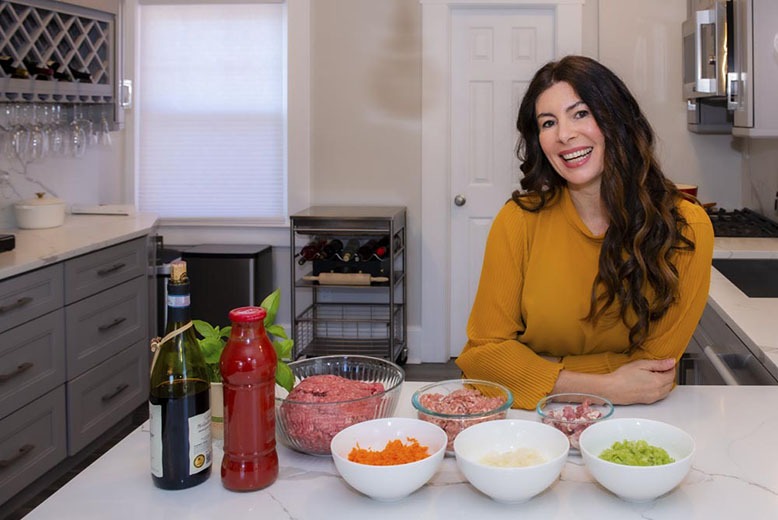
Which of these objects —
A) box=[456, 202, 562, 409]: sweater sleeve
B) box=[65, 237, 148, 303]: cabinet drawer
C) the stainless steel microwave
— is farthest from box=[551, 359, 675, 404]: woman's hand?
box=[65, 237, 148, 303]: cabinet drawer

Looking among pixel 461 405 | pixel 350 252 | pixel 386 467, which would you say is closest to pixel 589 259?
pixel 461 405

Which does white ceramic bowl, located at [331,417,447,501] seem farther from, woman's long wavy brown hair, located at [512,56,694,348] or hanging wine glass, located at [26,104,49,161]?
hanging wine glass, located at [26,104,49,161]

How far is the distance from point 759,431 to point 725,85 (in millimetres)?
2364

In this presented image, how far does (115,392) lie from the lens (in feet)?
12.5

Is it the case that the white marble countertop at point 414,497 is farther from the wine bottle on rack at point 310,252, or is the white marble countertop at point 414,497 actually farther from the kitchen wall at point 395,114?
the kitchen wall at point 395,114

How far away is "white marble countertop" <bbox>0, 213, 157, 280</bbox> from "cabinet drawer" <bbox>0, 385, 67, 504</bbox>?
0.53m

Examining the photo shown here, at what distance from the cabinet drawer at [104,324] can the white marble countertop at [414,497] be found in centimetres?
210

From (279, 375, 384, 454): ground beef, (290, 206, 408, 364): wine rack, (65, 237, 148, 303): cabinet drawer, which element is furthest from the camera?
(290, 206, 408, 364): wine rack

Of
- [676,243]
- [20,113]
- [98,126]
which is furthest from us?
[98,126]

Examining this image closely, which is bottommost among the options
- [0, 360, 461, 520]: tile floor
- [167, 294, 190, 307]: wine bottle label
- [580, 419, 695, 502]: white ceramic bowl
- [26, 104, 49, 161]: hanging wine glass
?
[0, 360, 461, 520]: tile floor

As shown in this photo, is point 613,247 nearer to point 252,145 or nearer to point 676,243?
point 676,243

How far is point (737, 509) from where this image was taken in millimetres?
1217

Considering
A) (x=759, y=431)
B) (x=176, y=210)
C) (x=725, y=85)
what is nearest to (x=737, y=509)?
(x=759, y=431)

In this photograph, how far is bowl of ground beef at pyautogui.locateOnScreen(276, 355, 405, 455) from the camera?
1.39m
